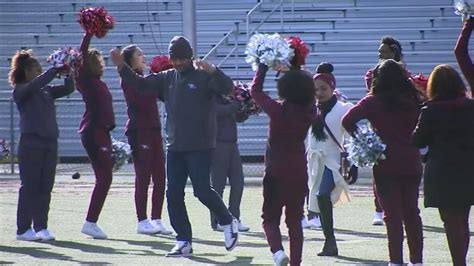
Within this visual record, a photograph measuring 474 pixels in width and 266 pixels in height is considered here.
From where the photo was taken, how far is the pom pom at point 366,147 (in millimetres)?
9750

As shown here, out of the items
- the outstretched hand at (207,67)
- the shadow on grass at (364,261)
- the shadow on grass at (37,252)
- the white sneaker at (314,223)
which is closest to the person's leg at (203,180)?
the outstretched hand at (207,67)

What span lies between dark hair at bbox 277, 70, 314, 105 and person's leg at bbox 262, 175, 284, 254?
0.63m

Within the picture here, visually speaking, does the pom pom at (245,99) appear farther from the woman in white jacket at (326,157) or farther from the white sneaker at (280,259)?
the white sneaker at (280,259)

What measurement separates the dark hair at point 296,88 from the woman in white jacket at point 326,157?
4.87 feet

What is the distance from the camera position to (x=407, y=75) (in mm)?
10031

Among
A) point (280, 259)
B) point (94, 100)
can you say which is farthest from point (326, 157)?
point (94, 100)

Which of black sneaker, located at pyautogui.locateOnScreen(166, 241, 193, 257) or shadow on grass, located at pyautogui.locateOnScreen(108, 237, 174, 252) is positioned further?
shadow on grass, located at pyautogui.locateOnScreen(108, 237, 174, 252)

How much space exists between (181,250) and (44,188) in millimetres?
1926

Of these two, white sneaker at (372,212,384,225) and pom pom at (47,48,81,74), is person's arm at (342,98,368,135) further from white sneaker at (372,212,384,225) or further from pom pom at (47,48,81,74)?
white sneaker at (372,212,384,225)

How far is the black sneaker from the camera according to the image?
11.3 meters

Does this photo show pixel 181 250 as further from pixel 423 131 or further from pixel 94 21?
pixel 423 131

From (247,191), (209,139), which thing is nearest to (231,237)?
(209,139)

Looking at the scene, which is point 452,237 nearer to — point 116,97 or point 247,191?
point 247,191

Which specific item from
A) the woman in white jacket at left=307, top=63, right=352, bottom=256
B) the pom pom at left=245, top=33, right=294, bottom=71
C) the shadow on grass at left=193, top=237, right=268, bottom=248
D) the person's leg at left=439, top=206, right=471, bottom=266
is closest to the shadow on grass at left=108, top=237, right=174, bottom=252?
the shadow on grass at left=193, top=237, right=268, bottom=248
